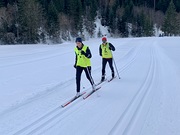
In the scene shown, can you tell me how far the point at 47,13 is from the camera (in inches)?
2330

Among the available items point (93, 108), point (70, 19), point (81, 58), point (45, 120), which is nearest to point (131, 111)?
point (93, 108)

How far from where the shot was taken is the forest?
49.1 m

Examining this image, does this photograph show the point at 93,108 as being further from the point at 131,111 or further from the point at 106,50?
the point at 106,50

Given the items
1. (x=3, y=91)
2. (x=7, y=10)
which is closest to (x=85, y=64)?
Answer: (x=3, y=91)

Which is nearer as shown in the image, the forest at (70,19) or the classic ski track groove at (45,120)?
the classic ski track groove at (45,120)

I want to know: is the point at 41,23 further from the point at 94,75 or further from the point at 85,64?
the point at 85,64

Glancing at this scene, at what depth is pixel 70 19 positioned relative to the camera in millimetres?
70500

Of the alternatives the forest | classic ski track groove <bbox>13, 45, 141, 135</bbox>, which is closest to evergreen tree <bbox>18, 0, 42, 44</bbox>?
the forest

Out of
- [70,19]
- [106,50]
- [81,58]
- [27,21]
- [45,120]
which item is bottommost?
[45,120]

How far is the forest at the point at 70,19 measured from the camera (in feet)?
161

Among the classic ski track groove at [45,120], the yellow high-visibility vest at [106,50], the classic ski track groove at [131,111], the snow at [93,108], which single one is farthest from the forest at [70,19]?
the classic ski track groove at [45,120]

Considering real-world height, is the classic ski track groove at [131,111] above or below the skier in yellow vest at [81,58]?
below

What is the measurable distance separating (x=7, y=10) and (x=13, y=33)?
6034mm

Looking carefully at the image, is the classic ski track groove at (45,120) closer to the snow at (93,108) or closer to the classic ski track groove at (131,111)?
the snow at (93,108)
